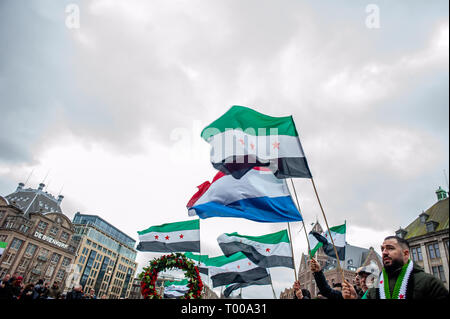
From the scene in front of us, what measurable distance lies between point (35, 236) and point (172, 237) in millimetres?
62824

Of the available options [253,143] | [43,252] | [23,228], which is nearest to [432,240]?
[253,143]

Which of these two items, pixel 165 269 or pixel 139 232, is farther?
pixel 139 232

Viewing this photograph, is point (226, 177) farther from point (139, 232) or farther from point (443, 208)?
point (443, 208)

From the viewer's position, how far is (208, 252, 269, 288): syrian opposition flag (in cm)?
1944

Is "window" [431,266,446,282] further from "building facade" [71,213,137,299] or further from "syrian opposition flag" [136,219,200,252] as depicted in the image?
"building facade" [71,213,137,299]

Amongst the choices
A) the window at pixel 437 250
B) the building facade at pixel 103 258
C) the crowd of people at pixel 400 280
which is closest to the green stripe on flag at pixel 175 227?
the crowd of people at pixel 400 280

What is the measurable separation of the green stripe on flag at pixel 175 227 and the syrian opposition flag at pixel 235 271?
4.18 m

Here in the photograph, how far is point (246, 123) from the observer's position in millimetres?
8922

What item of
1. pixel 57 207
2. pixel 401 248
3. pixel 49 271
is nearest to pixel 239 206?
pixel 401 248

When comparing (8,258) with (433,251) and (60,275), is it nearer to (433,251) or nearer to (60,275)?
(60,275)
